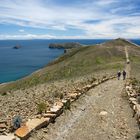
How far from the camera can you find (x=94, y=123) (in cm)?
1856

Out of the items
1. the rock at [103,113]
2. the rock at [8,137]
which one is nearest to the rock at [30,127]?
the rock at [8,137]

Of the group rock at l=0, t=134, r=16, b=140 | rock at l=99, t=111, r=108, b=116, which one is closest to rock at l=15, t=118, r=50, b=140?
rock at l=0, t=134, r=16, b=140

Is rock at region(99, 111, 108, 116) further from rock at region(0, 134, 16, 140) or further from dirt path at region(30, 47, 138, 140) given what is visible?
rock at region(0, 134, 16, 140)

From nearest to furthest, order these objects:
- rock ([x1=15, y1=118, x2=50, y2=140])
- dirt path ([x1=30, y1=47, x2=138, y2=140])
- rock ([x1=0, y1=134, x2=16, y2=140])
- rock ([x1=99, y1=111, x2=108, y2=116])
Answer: rock ([x1=0, y1=134, x2=16, y2=140]) → rock ([x1=15, y1=118, x2=50, y2=140]) → dirt path ([x1=30, y1=47, x2=138, y2=140]) → rock ([x1=99, y1=111, x2=108, y2=116])

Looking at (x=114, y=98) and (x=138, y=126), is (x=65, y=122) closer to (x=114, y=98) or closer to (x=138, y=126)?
(x=138, y=126)

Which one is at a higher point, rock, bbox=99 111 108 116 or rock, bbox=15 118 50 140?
rock, bbox=15 118 50 140

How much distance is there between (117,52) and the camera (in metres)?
81.1

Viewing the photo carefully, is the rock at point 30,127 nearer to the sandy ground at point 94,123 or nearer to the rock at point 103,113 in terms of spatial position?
the sandy ground at point 94,123

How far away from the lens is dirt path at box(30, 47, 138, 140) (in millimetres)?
16312

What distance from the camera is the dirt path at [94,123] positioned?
53.5 ft

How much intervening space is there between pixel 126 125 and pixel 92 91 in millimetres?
11308

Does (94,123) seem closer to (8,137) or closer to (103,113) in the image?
(103,113)

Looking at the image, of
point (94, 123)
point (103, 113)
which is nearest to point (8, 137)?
point (94, 123)

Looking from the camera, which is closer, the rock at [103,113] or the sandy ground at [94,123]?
the sandy ground at [94,123]
